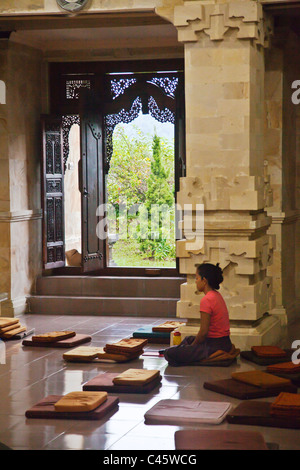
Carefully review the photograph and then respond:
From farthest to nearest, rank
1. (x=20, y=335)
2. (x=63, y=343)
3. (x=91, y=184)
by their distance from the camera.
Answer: (x=91, y=184)
(x=20, y=335)
(x=63, y=343)

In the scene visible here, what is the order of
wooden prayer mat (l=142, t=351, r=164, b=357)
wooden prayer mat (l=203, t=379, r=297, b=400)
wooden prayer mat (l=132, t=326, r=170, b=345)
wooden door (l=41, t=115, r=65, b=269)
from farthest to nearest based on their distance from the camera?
wooden door (l=41, t=115, r=65, b=269)
wooden prayer mat (l=132, t=326, r=170, b=345)
wooden prayer mat (l=142, t=351, r=164, b=357)
wooden prayer mat (l=203, t=379, r=297, b=400)

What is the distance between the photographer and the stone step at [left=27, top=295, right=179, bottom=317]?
32.4ft

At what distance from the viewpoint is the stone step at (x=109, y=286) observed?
10.2 meters

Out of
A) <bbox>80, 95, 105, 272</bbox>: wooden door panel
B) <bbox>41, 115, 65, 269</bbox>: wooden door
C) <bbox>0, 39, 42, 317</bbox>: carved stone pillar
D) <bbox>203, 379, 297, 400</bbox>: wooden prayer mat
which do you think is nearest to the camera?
<bbox>203, 379, 297, 400</bbox>: wooden prayer mat

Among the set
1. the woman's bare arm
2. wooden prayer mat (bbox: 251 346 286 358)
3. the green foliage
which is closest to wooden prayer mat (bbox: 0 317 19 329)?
the woman's bare arm

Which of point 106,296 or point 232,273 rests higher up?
point 232,273

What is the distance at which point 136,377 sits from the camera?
620 centimetres

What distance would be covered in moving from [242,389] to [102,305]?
4377mm

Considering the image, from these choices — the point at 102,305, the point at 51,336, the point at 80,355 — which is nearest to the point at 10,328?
the point at 51,336

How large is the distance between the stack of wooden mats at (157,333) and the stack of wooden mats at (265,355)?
3.94 feet

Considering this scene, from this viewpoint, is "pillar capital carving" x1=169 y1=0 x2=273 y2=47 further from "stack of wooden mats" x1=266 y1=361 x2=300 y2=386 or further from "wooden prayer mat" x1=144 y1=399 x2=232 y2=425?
"wooden prayer mat" x1=144 y1=399 x2=232 y2=425

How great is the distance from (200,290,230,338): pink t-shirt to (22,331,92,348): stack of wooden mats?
173 cm

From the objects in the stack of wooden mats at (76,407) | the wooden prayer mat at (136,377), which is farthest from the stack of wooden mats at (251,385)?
the stack of wooden mats at (76,407)

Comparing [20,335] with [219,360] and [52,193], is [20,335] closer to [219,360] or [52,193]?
[219,360]
